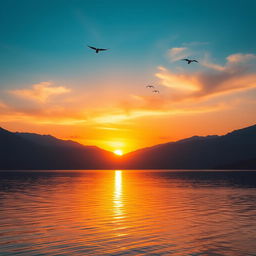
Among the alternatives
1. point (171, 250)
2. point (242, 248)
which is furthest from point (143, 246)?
point (242, 248)

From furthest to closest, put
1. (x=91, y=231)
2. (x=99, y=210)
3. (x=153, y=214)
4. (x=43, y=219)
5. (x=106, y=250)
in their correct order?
(x=99, y=210), (x=153, y=214), (x=43, y=219), (x=91, y=231), (x=106, y=250)

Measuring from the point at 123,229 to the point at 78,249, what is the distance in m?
7.02

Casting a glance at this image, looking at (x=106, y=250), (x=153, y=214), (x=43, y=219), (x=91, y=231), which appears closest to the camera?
(x=106, y=250)

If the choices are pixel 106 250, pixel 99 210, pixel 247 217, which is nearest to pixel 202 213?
pixel 247 217

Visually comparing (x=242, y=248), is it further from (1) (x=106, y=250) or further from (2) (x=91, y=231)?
(2) (x=91, y=231)

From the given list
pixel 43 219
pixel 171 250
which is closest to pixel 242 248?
pixel 171 250

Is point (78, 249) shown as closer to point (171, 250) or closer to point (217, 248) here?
point (171, 250)

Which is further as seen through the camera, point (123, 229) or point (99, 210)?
point (99, 210)

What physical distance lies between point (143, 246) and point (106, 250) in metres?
2.44

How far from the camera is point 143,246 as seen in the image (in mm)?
20062

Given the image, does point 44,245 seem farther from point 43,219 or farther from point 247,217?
point 247,217

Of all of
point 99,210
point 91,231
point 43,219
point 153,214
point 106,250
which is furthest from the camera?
point 99,210

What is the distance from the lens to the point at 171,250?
757 inches

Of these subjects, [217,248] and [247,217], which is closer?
[217,248]
